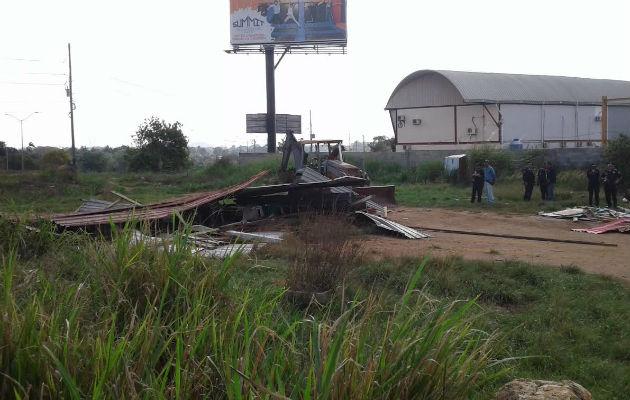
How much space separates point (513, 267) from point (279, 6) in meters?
35.9

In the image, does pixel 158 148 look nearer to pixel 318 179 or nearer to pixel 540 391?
pixel 318 179

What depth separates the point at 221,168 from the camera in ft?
132

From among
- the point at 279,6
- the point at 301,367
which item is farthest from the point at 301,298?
the point at 279,6

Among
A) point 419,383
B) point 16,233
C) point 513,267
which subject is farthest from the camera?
point 513,267

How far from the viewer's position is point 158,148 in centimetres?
4950

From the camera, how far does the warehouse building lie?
40.2 metres

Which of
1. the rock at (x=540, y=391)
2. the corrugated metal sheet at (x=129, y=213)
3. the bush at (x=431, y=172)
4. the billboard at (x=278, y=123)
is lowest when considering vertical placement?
the rock at (x=540, y=391)

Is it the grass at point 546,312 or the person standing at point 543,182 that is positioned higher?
the person standing at point 543,182

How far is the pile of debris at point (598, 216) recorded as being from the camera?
634 inches

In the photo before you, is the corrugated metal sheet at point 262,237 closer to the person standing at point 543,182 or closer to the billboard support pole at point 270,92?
the person standing at point 543,182

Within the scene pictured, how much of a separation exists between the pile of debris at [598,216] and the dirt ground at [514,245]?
1.48 feet

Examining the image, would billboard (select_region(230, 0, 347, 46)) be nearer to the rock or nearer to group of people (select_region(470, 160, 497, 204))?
group of people (select_region(470, 160, 497, 204))

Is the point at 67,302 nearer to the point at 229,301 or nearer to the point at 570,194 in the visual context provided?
the point at 229,301

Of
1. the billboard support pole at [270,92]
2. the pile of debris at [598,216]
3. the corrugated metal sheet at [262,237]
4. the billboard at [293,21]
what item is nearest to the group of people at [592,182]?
the pile of debris at [598,216]
